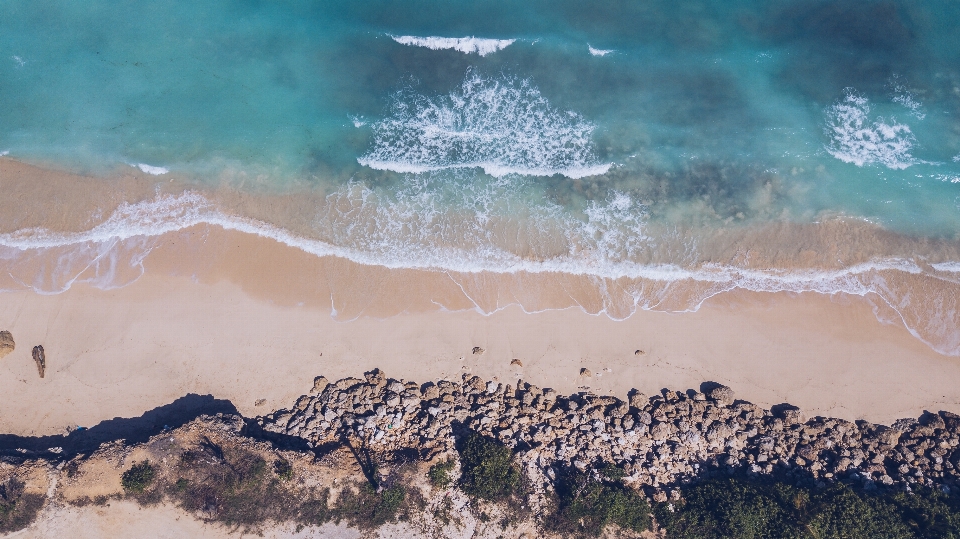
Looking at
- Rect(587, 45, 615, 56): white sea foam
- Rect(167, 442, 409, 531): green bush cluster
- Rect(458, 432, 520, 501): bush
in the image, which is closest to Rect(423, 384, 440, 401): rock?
Rect(458, 432, 520, 501): bush

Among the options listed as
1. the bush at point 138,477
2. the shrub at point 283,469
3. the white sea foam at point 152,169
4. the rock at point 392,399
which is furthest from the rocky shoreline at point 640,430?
the white sea foam at point 152,169

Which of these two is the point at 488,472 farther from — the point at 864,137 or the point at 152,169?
the point at 864,137

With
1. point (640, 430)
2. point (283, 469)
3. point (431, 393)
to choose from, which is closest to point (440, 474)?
point (431, 393)

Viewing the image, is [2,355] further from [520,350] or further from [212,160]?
[520,350]

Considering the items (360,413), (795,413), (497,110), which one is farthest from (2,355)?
(795,413)

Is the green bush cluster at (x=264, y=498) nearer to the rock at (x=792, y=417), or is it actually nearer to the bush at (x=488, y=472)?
the bush at (x=488, y=472)
